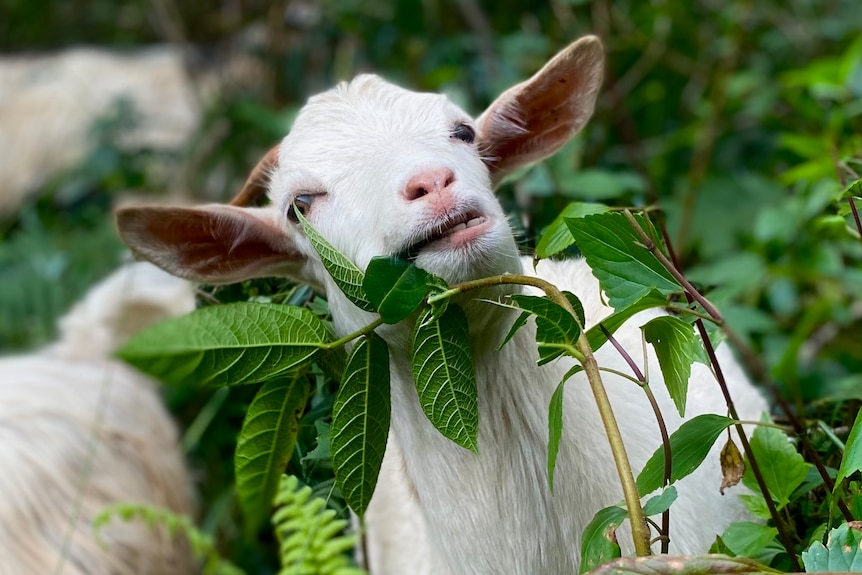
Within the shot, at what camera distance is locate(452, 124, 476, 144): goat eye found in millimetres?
1710

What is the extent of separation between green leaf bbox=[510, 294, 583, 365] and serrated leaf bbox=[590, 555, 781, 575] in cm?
32

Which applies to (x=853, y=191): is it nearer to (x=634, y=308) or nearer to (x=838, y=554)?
(x=634, y=308)

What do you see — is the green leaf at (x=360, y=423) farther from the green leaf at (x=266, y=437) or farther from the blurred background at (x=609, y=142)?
the blurred background at (x=609, y=142)

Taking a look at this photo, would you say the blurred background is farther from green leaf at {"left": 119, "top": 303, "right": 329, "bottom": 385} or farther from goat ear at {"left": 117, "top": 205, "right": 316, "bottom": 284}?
green leaf at {"left": 119, "top": 303, "right": 329, "bottom": 385}

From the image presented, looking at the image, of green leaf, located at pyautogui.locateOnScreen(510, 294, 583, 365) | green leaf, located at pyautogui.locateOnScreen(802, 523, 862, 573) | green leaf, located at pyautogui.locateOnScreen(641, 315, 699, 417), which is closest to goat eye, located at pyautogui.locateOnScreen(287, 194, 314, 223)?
green leaf, located at pyautogui.locateOnScreen(510, 294, 583, 365)

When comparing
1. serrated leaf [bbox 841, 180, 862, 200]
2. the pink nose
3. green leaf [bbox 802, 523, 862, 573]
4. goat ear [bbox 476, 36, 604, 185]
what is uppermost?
goat ear [bbox 476, 36, 604, 185]

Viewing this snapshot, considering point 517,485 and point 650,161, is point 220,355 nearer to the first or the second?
point 517,485

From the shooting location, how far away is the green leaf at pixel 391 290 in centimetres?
133

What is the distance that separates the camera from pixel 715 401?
1.95 meters

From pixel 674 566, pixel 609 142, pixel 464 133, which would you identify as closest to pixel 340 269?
pixel 464 133

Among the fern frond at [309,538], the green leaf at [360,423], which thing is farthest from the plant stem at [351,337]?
the fern frond at [309,538]

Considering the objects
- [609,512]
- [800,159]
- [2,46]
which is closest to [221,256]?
[609,512]

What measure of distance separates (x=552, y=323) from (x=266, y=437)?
483 millimetres

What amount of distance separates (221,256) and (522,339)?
1.93 feet
